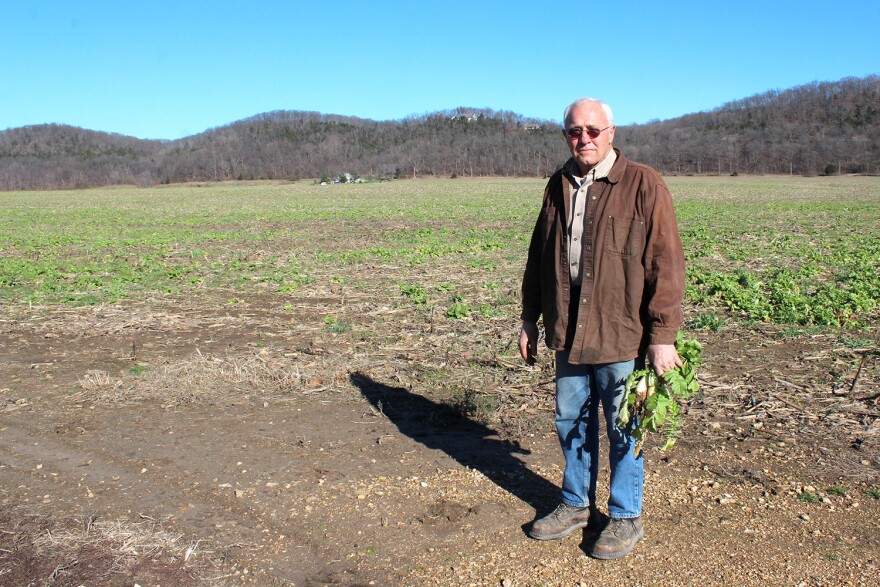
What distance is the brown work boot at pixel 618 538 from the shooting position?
344 centimetres

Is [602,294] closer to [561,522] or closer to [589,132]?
[589,132]

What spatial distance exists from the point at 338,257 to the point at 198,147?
17346cm

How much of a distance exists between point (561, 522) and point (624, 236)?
1478mm

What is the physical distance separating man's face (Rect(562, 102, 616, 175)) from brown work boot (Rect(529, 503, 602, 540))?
175cm

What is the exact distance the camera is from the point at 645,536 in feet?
12.0

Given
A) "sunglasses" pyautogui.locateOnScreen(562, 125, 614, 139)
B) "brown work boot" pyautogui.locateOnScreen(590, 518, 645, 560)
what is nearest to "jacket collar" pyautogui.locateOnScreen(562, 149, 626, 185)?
"sunglasses" pyautogui.locateOnScreen(562, 125, 614, 139)

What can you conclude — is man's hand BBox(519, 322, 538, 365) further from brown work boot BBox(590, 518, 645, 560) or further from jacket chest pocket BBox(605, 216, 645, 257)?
brown work boot BBox(590, 518, 645, 560)

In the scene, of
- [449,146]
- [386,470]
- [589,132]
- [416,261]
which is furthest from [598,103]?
[449,146]

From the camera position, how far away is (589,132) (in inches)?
128

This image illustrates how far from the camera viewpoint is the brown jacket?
10.8ft

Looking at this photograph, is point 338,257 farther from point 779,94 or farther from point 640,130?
point 779,94

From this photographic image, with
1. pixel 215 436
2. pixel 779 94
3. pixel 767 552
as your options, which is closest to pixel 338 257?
pixel 215 436

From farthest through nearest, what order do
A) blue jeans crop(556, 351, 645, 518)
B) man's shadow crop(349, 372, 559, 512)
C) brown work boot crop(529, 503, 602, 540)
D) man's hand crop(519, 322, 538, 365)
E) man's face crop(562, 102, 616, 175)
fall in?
man's shadow crop(349, 372, 559, 512) → man's hand crop(519, 322, 538, 365) → brown work boot crop(529, 503, 602, 540) → blue jeans crop(556, 351, 645, 518) → man's face crop(562, 102, 616, 175)

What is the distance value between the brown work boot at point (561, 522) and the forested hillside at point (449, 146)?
362 feet
